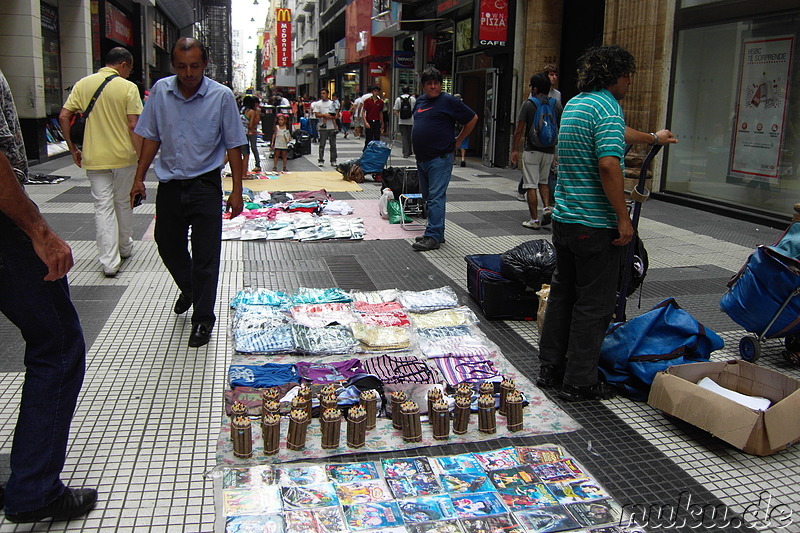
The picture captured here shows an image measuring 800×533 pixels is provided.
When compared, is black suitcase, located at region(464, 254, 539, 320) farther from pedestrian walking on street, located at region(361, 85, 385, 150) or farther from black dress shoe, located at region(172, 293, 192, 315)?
pedestrian walking on street, located at region(361, 85, 385, 150)

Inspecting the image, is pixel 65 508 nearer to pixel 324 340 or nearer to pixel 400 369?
pixel 400 369

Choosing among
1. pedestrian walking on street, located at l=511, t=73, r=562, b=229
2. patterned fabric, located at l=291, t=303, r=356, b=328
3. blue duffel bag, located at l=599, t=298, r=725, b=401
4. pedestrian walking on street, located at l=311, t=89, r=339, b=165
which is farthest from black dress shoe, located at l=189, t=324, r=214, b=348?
pedestrian walking on street, located at l=311, t=89, r=339, b=165

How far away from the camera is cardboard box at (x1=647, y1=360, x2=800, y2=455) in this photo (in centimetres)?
334

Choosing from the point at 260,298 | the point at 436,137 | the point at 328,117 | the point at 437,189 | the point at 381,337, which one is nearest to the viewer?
the point at 381,337

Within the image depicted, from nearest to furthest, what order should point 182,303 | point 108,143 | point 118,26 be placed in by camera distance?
1. point 182,303
2. point 108,143
3. point 118,26

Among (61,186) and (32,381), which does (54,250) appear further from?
(61,186)

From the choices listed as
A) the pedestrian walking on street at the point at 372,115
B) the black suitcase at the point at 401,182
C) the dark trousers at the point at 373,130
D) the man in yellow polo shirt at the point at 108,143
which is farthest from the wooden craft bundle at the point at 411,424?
the dark trousers at the point at 373,130

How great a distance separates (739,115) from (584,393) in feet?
26.0

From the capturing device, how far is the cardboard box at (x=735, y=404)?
3.34m

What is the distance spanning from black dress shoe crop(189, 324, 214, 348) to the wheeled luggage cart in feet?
11.2

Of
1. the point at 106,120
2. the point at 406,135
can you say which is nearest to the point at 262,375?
the point at 106,120

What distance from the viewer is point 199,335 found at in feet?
15.4

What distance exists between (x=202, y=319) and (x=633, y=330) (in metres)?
2.71

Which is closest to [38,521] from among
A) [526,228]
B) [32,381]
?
[32,381]
